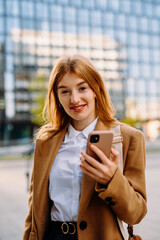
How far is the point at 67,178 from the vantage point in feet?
5.68

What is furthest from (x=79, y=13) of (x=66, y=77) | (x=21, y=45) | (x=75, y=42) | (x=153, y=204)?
(x=66, y=77)

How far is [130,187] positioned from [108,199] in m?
0.15

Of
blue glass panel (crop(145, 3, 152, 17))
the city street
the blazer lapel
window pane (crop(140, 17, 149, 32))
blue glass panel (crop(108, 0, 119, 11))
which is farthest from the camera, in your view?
blue glass panel (crop(145, 3, 152, 17))

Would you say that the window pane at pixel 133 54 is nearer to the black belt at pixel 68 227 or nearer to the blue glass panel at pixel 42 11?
the blue glass panel at pixel 42 11

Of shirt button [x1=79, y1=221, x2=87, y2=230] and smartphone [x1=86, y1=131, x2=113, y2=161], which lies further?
shirt button [x1=79, y1=221, x2=87, y2=230]

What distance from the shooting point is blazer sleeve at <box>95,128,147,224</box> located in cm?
141

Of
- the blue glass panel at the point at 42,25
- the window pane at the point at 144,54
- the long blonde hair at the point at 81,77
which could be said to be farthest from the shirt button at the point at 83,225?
the window pane at the point at 144,54

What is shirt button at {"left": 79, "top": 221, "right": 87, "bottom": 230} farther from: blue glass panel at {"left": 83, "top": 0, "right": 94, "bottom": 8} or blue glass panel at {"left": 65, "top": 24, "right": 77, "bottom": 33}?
blue glass panel at {"left": 83, "top": 0, "right": 94, "bottom": 8}

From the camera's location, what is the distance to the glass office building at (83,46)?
141 ft

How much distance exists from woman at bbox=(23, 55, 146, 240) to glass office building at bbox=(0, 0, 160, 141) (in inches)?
1479

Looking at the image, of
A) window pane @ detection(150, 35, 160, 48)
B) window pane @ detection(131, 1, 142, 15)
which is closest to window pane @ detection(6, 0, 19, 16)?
window pane @ detection(131, 1, 142, 15)

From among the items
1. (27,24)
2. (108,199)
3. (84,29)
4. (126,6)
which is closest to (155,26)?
(126,6)

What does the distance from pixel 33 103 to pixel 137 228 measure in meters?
40.5

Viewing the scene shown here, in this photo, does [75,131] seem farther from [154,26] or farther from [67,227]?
[154,26]
